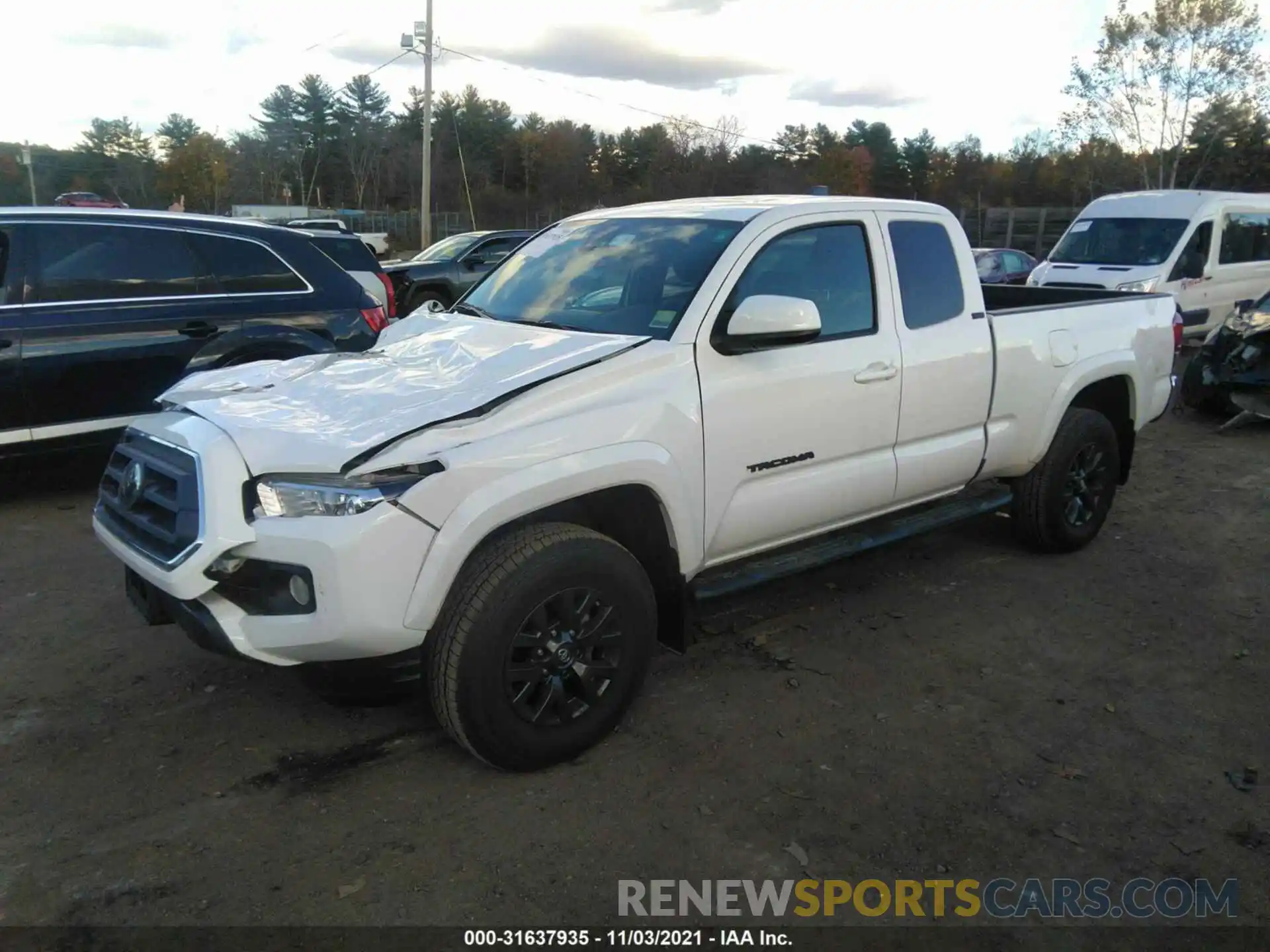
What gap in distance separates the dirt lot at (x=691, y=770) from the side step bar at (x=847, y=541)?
0.15 m

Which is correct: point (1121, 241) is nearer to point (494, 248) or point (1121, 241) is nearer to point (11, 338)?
point (494, 248)

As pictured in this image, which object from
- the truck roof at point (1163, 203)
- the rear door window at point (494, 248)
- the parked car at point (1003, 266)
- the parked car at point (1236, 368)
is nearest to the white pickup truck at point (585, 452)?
the parked car at point (1236, 368)

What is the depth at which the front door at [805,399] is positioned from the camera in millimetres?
3783

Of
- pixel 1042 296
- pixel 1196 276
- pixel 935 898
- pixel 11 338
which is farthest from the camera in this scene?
pixel 1196 276

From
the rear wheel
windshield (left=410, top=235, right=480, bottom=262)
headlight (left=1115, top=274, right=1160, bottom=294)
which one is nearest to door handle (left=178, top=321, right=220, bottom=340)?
the rear wheel

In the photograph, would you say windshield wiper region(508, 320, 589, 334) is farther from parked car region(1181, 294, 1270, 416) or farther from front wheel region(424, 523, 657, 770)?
parked car region(1181, 294, 1270, 416)

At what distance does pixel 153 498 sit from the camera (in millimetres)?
3332

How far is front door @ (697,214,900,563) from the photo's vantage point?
3.78m

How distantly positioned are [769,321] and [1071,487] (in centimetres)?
287

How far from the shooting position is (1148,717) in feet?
12.8

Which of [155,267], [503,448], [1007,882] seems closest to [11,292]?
[155,267]

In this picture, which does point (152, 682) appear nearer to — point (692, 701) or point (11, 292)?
Answer: point (692, 701)

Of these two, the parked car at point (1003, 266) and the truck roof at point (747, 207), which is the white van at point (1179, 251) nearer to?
the parked car at point (1003, 266)

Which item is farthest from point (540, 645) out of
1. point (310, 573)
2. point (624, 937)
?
point (624, 937)
